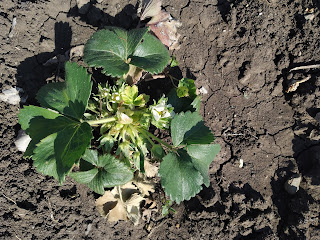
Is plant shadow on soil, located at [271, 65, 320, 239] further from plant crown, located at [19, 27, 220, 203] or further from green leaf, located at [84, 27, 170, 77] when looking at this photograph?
green leaf, located at [84, 27, 170, 77]

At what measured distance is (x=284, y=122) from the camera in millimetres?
3043

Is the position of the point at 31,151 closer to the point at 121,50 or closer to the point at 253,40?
the point at 121,50

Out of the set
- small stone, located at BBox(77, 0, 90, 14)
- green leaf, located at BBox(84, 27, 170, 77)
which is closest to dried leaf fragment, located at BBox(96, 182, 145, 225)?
green leaf, located at BBox(84, 27, 170, 77)

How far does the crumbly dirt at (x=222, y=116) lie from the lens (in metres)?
2.57

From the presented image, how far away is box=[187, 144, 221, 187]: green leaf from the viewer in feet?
7.63

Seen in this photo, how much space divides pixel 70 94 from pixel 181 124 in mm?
821

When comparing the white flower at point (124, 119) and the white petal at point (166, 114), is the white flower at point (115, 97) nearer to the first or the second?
the white flower at point (124, 119)

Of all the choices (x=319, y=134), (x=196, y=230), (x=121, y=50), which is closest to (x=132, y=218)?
(x=196, y=230)

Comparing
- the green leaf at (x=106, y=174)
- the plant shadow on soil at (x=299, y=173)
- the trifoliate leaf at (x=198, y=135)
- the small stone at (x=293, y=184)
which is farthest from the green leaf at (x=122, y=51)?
the small stone at (x=293, y=184)

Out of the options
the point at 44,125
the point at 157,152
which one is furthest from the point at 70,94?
the point at 157,152

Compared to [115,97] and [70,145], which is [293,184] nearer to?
[115,97]

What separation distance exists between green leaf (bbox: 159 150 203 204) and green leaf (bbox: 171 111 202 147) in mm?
141

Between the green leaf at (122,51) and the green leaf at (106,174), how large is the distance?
62cm

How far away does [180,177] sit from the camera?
7.36ft
